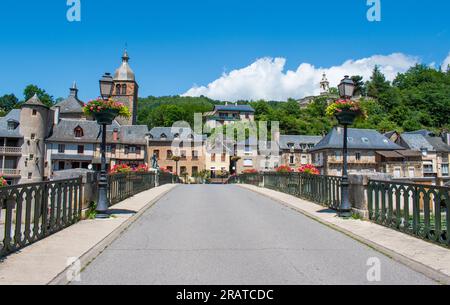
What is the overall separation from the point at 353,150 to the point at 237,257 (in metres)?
59.2

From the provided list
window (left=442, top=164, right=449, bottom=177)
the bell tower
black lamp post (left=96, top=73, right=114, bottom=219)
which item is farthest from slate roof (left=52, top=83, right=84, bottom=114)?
window (left=442, top=164, right=449, bottom=177)

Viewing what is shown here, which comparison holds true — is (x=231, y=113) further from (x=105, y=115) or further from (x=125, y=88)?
(x=105, y=115)

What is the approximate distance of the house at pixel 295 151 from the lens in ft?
225

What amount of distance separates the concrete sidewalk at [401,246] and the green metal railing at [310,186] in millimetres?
1866

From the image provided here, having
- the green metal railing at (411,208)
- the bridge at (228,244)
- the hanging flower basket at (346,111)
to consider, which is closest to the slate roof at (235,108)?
the bridge at (228,244)

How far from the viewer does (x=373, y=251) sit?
22.5 ft

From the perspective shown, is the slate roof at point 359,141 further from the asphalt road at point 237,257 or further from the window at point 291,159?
the asphalt road at point 237,257

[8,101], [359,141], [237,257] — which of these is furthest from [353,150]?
[8,101]

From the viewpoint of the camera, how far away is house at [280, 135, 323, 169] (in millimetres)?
68562

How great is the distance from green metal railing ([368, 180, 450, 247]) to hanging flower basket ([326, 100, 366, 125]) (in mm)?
2134

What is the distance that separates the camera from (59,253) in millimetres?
6246

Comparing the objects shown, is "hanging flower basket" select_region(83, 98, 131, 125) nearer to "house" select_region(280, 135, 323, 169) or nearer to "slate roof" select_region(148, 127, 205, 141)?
"slate roof" select_region(148, 127, 205, 141)

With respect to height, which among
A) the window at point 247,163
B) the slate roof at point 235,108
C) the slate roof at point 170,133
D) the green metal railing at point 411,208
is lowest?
the green metal railing at point 411,208
